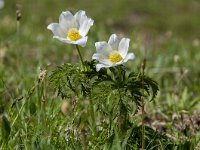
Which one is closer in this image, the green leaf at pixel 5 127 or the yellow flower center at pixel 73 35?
the green leaf at pixel 5 127

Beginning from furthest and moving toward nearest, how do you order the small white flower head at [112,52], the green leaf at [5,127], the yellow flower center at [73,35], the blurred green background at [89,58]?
the blurred green background at [89,58] → the yellow flower center at [73,35] → the small white flower head at [112,52] → the green leaf at [5,127]

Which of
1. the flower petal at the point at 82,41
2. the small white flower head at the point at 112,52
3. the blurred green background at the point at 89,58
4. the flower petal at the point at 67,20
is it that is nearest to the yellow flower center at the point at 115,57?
the small white flower head at the point at 112,52

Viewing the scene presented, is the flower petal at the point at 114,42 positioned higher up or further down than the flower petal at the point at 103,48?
higher up

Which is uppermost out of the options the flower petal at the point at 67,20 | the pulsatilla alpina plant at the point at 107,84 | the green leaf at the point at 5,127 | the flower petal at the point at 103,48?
the flower petal at the point at 67,20

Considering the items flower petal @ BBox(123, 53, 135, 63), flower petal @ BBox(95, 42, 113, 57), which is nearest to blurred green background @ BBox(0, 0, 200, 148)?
flower petal @ BBox(95, 42, 113, 57)

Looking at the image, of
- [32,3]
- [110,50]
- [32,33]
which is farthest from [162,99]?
[32,3]

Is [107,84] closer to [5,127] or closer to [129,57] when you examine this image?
[129,57]

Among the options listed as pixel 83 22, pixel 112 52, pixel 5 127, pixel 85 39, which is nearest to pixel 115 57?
pixel 112 52

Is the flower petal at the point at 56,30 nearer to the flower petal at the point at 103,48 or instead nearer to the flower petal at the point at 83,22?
the flower petal at the point at 83,22
